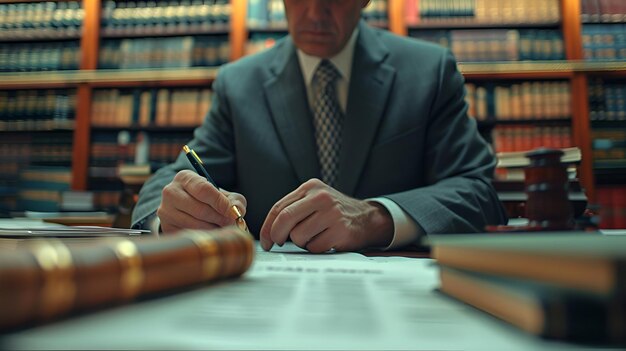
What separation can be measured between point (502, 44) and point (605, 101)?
26.2 inches

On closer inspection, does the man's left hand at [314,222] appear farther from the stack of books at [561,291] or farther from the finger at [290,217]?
the stack of books at [561,291]

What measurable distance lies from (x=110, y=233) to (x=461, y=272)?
49 centimetres

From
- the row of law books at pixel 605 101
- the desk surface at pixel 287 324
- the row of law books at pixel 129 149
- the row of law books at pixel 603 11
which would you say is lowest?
the desk surface at pixel 287 324

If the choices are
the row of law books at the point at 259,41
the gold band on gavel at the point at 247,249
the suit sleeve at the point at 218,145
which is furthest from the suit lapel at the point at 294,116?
the row of law books at the point at 259,41

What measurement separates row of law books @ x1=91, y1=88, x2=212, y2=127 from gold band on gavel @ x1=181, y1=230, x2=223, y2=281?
2616mm

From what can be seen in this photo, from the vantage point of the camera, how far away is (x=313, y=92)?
1276 millimetres

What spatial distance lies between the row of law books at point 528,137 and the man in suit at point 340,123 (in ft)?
5.07

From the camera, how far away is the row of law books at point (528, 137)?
8.86 ft

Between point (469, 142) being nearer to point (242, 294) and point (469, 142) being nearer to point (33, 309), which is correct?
point (242, 294)

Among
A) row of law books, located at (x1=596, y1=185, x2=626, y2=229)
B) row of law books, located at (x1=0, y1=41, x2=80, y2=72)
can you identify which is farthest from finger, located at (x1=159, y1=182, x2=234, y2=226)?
row of law books, located at (x1=0, y1=41, x2=80, y2=72)

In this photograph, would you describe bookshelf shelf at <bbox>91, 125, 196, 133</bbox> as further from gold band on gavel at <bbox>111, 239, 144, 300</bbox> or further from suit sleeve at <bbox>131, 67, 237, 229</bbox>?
gold band on gavel at <bbox>111, 239, 144, 300</bbox>

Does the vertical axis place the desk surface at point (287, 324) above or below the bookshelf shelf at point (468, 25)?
below

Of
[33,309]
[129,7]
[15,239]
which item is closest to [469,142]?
[15,239]

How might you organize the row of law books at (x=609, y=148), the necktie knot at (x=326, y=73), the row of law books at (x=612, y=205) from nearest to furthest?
1. the necktie knot at (x=326, y=73)
2. the row of law books at (x=612, y=205)
3. the row of law books at (x=609, y=148)
